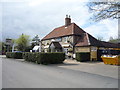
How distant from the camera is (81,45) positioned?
27.6 m

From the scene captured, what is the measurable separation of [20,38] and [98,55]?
173 feet

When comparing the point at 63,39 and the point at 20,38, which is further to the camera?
the point at 20,38

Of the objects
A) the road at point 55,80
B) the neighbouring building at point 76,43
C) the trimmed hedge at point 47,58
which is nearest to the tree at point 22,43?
the neighbouring building at point 76,43

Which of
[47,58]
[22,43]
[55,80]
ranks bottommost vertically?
[55,80]

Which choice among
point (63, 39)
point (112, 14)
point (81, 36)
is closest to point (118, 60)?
point (112, 14)

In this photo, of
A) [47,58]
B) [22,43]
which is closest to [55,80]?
[47,58]

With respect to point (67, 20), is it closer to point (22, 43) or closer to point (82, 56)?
point (82, 56)

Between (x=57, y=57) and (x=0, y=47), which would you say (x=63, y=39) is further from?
(x=0, y=47)

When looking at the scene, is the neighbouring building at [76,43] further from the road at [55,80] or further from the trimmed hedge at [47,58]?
the road at [55,80]

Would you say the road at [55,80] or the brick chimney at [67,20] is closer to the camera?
the road at [55,80]

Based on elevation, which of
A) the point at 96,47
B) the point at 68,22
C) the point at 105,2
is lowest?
the point at 96,47

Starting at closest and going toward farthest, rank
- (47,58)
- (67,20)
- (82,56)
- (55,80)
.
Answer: (55,80), (47,58), (82,56), (67,20)

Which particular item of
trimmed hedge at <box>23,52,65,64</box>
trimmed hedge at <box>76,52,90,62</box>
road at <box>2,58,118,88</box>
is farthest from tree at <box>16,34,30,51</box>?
road at <box>2,58,118,88</box>

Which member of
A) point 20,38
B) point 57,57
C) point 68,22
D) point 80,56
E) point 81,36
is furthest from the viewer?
point 20,38
